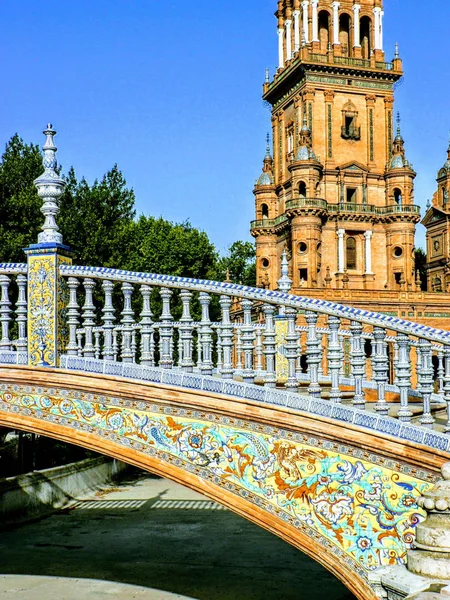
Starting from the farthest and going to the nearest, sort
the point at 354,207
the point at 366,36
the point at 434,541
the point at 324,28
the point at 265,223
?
the point at 366,36 → the point at 265,223 → the point at 324,28 → the point at 354,207 → the point at 434,541

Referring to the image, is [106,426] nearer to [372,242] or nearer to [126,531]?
[126,531]

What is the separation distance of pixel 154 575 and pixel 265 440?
4.55 metres

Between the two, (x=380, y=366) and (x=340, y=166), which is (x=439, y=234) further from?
(x=380, y=366)

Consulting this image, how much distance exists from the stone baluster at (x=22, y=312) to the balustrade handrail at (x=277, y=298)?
1.21 ft

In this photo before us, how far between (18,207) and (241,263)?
33413 mm

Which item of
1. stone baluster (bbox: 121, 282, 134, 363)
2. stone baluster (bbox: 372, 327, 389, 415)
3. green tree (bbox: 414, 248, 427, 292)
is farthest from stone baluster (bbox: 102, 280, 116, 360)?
green tree (bbox: 414, 248, 427, 292)

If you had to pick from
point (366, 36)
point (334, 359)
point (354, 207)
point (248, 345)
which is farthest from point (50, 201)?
point (366, 36)

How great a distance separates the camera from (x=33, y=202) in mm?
22250

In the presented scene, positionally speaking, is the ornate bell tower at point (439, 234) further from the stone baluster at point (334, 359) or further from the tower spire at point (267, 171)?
the stone baluster at point (334, 359)

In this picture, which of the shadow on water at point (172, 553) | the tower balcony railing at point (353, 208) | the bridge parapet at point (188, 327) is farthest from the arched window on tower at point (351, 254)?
the bridge parapet at point (188, 327)

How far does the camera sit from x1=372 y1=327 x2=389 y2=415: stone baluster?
586 centimetres

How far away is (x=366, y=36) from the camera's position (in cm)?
4800

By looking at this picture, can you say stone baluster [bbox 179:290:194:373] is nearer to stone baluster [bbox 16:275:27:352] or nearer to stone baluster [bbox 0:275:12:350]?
stone baluster [bbox 16:275:27:352]

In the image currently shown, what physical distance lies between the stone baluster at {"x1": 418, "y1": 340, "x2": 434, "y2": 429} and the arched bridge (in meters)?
0.01
